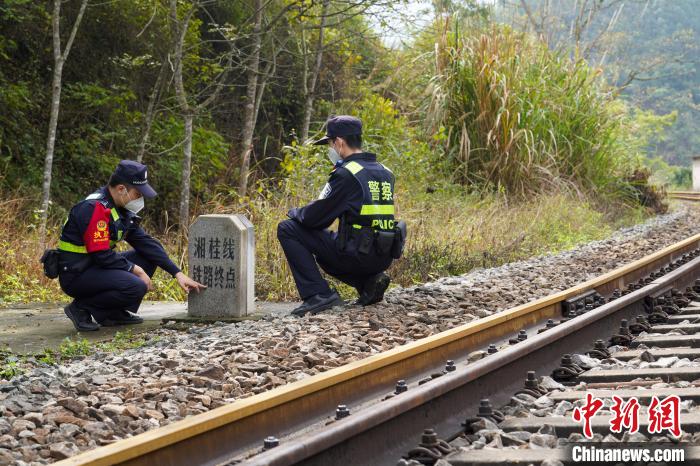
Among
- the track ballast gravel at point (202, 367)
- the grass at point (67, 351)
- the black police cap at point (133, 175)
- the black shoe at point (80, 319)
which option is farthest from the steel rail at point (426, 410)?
the black shoe at point (80, 319)

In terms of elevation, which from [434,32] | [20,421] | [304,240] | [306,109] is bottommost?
[20,421]

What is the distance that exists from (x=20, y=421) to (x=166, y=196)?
40.0 ft

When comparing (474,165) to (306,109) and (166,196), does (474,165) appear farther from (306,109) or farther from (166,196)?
(166,196)

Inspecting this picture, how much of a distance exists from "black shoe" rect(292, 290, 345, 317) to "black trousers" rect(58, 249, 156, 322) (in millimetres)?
1193

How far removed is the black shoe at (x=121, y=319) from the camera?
723 cm

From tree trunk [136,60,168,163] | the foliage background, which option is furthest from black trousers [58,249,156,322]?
tree trunk [136,60,168,163]

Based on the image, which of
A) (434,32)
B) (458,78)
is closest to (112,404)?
(458,78)

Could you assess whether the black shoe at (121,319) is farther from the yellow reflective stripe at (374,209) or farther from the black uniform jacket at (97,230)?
the yellow reflective stripe at (374,209)

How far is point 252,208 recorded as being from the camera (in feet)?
37.9

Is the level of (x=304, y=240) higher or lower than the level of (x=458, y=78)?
lower

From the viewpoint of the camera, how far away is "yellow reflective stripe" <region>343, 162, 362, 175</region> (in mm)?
7111

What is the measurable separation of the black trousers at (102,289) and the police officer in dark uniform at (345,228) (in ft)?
3.95

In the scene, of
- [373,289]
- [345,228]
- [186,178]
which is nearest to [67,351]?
[345,228]

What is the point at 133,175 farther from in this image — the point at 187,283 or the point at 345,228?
the point at 345,228
